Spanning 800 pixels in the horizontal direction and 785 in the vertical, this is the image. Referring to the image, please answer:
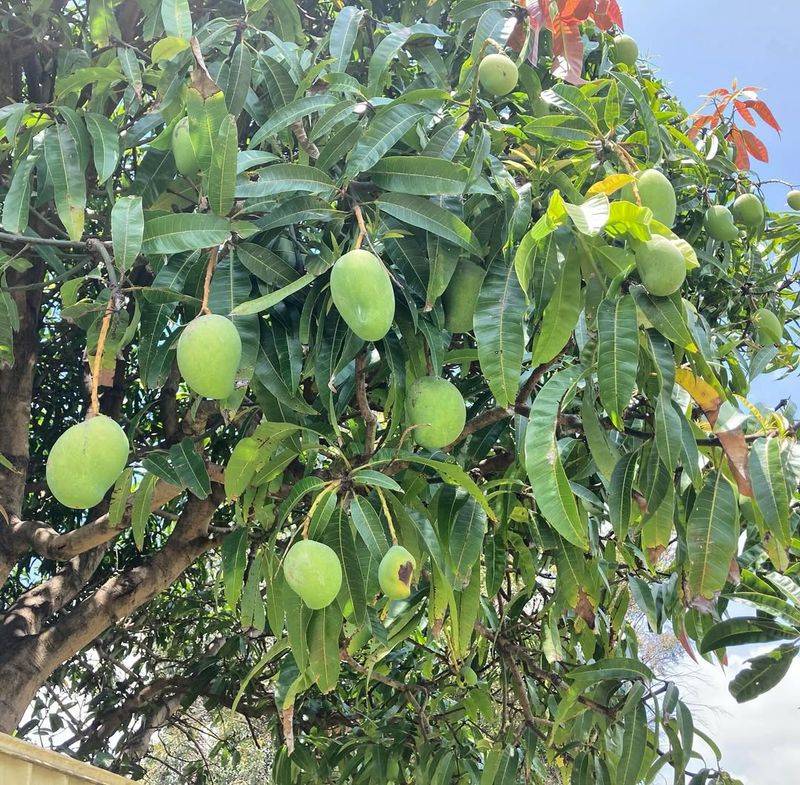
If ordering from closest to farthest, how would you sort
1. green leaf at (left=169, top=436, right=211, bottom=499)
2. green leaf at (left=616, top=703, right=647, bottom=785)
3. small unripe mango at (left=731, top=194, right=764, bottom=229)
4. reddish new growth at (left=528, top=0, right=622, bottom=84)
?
1. green leaf at (left=169, top=436, right=211, bottom=499)
2. reddish new growth at (left=528, top=0, right=622, bottom=84)
3. green leaf at (left=616, top=703, right=647, bottom=785)
4. small unripe mango at (left=731, top=194, right=764, bottom=229)

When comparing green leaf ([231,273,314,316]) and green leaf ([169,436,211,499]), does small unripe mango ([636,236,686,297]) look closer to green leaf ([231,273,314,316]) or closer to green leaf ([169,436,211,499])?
green leaf ([231,273,314,316])

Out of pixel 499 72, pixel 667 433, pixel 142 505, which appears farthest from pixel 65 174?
pixel 667 433

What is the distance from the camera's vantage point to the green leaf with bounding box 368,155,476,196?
138 centimetres

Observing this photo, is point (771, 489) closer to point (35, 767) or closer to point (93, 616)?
point (35, 767)

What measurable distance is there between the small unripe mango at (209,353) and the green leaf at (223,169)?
210mm

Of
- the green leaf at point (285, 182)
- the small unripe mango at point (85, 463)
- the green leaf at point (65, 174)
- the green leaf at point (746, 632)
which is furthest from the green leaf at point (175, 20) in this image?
the green leaf at point (746, 632)

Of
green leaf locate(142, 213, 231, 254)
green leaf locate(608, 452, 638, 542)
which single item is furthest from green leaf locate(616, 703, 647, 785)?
green leaf locate(142, 213, 231, 254)

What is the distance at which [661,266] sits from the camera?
1.23m

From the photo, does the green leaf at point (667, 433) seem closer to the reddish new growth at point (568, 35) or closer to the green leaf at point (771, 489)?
the green leaf at point (771, 489)

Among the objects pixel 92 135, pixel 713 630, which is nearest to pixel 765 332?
pixel 713 630

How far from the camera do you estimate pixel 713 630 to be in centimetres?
163

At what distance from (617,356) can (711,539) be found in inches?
16.0

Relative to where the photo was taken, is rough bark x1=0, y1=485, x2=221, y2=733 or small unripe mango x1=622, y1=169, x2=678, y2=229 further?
rough bark x1=0, y1=485, x2=221, y2=733

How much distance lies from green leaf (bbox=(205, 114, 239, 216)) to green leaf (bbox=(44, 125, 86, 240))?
32cm
